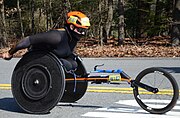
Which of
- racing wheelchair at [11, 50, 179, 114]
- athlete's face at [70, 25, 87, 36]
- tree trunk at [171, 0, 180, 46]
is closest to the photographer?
racing wheelchair at [11, 50, 179, 114]

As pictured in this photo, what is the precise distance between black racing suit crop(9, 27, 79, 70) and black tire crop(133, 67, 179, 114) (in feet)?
3.80

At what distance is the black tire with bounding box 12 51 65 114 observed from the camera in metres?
5.14

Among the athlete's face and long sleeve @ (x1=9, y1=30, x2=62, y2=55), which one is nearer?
long sleeve @ (x1=9, y1=30, x2=62, y2=55)

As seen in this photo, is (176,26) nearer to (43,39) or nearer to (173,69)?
(173,69)

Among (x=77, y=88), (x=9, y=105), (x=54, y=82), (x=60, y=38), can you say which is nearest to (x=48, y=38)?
(x=60, y=38)

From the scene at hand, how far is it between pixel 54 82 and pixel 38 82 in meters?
0.28

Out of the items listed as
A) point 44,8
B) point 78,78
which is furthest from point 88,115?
point 44,8

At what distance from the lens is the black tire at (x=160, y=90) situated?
5.02m

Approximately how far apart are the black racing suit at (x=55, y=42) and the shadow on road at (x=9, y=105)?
0.95m

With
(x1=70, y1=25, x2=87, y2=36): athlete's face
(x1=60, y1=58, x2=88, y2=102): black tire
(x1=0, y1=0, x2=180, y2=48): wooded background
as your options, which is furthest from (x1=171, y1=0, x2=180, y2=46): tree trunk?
(x1=70, y1=25, x2=87, y2=36): athlete's face

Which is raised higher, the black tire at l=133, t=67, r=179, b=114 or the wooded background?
the black tire at l=133, t=67, r=179, b=114

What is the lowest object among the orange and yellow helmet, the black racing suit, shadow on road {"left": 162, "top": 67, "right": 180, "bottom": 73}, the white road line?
shadow on road {"left": 162, "top": 67, "right": 180, "bottom": 73}

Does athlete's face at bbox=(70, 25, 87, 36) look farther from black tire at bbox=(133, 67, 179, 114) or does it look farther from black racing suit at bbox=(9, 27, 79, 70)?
black tire at bbox=(133, 67, 179, 114)

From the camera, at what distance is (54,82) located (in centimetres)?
515
